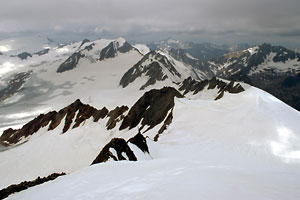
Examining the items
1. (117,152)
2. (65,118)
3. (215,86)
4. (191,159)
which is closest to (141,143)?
(117,152)

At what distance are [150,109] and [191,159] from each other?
46.6m

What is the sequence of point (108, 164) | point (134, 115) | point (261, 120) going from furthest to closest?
point (134, 115), point (261, 120), point (108, 164)

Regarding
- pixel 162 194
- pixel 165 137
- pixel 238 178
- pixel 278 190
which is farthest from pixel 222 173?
pixel 165 137

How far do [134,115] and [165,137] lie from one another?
35.9 metres

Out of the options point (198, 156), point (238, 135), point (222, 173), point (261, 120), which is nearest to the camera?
point (222, 173)

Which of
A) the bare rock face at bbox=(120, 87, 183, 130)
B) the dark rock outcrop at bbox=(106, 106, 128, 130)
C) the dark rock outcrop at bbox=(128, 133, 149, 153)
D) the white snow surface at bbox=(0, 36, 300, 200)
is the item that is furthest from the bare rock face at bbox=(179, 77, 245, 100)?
the dark rock outcrop at bbox=(128, 133, 149, 153)

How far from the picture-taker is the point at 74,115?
87250mm

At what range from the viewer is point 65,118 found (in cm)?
8756

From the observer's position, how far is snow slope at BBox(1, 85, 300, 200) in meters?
10.8

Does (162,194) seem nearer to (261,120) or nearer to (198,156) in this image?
(198,156)

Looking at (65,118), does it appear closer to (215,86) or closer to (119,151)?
(119,151)

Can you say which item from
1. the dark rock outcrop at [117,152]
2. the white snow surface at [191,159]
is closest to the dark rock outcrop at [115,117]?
the white snow surface at [191,159]

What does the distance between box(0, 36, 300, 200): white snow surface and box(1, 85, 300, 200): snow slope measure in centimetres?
4

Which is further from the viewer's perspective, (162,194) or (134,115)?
(134,115)
